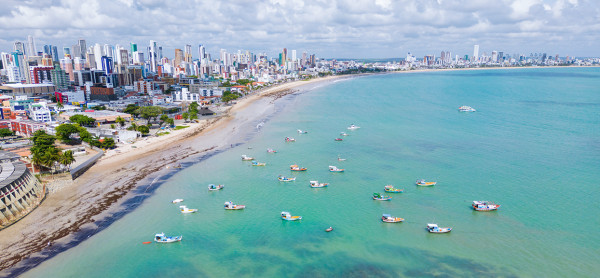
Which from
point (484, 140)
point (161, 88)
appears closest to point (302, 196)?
point (484, 140)

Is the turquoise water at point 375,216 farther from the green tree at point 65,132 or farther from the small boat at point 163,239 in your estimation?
the green tree at point 65,132

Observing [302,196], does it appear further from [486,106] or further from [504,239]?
[486,106]

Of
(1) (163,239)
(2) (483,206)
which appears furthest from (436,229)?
(1) (163,239)

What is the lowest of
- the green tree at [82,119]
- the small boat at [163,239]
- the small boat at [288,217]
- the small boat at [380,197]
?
the small boat at [163,239]

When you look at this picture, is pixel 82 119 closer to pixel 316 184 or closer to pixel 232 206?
pixel 232 206

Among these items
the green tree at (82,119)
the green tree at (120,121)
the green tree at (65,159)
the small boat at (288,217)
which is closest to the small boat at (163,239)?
the small boat at (288,217)

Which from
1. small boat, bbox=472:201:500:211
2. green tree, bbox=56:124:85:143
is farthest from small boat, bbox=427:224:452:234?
green tree, bbox=56:124:85:143
